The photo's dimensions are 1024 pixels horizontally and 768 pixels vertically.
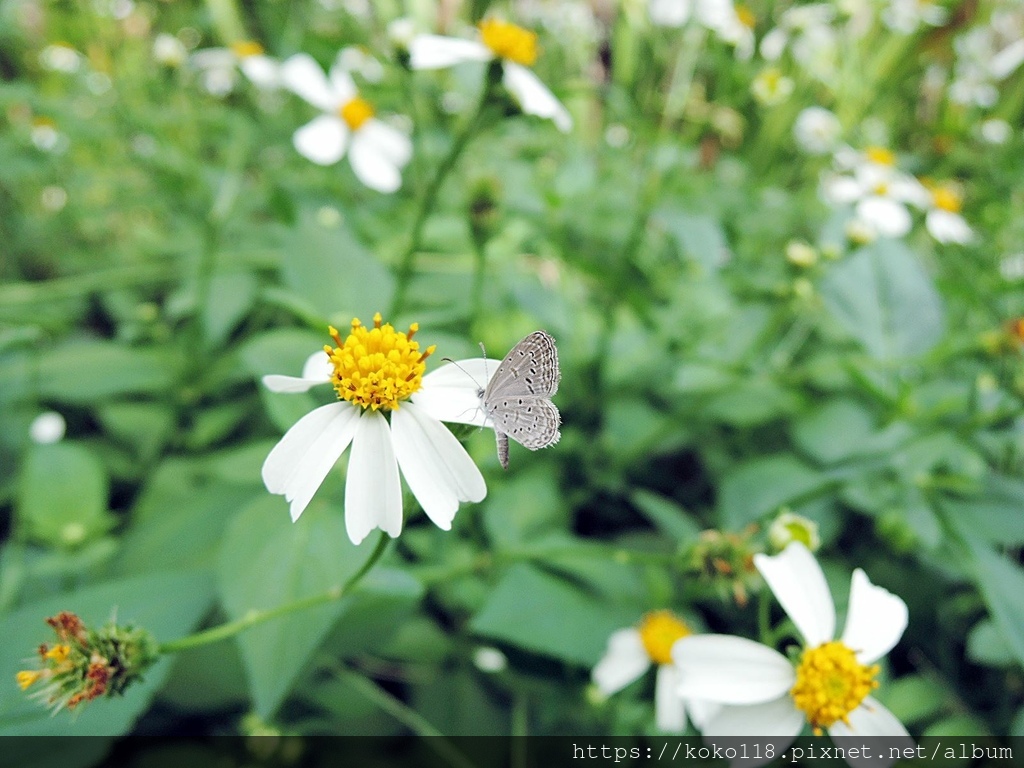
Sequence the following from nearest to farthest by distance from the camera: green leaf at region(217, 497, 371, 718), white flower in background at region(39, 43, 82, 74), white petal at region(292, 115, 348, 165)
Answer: green leaf at region(217, 497, 371, 718) < white petal at region(292, 115, 348, 165) < white flower in background at region(39, 43, 82, 74)

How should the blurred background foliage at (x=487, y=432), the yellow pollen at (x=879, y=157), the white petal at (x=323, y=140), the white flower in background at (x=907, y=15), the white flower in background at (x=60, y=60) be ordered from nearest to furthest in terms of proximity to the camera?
1. the blurred background foliage at (x=487, y=432)
2. the white petal at (x=323, y=140)
3. the yellow pollen at (x=879, y=157)
4. the white flower in background at (x=60, y=60)
5. the white flower in background at (x=907, y=15)

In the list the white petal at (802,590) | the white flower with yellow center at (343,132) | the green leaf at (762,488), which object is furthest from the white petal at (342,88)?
the white petal at (802,590)

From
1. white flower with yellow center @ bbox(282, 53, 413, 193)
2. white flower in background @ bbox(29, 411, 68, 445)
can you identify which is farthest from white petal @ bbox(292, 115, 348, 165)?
white flower in background @ bbox(29, 411, 68, 445)

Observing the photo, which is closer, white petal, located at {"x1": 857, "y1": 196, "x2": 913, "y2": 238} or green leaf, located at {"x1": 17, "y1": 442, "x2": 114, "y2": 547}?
green leaf, located at {"x1": 17, "y1": 442, "x2": 114, "y2": 547}

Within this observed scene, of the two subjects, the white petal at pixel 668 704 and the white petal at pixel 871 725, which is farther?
the white petal at pixel 668 704

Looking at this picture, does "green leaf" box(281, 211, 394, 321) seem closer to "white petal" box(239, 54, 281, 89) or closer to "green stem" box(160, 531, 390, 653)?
"green stem" box(160, 531, 390, 653)

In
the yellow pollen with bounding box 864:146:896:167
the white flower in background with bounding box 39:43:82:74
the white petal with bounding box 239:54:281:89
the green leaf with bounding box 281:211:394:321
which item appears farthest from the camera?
the white flower in background with bounding box 39:43:82:74

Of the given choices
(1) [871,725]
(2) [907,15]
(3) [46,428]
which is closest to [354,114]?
(3) [46,428]

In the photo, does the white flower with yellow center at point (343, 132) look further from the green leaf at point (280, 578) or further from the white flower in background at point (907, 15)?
the white flower in background at point (907, 15)
